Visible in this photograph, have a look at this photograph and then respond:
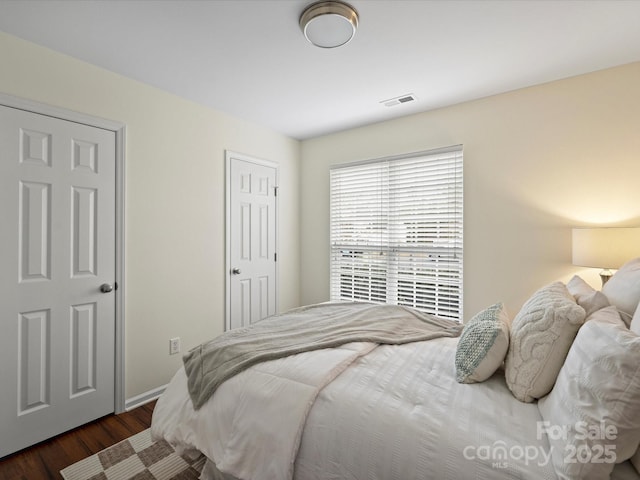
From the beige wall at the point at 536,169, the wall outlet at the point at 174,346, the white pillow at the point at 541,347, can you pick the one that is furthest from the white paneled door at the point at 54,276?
the beige wall at the point at 536,169

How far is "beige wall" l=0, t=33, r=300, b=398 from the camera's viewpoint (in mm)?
2193

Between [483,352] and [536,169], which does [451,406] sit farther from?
[536,169]

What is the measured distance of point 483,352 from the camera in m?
1.38

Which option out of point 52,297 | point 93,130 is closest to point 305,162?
point 93,130

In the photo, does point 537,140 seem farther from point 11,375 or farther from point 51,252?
point 11,375

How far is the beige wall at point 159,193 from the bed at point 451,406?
3.90 ft

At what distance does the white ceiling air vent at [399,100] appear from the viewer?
2859 millimetres

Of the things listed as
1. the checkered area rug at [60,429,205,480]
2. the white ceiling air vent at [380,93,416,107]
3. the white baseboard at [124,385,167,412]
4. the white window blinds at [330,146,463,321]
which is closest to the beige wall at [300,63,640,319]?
the white window blinds at [330,146,463,321]

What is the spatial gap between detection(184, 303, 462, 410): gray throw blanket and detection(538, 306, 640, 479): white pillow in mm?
941

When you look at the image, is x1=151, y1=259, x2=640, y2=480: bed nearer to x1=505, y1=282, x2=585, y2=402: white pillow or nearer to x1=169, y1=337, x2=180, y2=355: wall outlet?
x1=505, y1=282, x2=585, y2=402: white pillow

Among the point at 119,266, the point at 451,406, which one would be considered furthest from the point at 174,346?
the point at 451,406

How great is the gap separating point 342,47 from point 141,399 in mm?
3090

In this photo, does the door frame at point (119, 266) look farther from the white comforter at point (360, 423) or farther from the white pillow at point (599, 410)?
the white pillow at point (599, 410)

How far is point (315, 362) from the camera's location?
1.51 meters
